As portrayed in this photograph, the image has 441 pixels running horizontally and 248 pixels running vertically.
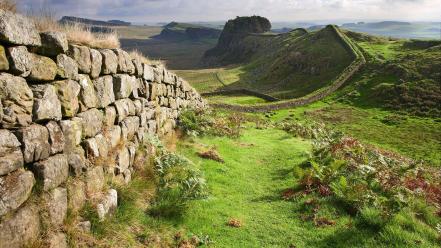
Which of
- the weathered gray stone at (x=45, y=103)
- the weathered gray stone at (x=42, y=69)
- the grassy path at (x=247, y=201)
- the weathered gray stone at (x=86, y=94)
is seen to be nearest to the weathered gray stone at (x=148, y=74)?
the grassy path at (x=247, y=201)

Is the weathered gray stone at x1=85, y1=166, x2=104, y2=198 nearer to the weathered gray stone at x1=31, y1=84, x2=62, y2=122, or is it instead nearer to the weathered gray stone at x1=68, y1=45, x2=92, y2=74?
the weathered gray stone at x1=31, y1=84, x2=62, y2=122

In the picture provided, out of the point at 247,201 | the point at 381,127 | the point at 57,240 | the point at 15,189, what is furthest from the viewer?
the point at 381,127

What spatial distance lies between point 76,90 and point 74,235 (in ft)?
9.24

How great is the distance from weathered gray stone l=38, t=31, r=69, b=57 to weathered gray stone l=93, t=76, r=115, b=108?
1.71 metres

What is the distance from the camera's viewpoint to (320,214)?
34.0ft

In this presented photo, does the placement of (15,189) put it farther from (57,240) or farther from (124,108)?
(124,108)

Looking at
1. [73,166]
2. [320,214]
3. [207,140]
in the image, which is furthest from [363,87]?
[73,166]

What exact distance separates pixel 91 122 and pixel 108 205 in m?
1.78

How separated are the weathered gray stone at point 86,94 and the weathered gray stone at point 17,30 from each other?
1.57m

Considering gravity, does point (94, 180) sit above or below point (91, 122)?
below

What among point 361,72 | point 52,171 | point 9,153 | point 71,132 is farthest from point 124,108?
point 361,72

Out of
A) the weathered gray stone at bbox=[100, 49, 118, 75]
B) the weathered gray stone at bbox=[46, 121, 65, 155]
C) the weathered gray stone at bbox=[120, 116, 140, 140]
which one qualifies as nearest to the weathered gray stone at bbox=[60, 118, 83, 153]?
the weathered gray stone at bbox=[46, 121, 65, 155]

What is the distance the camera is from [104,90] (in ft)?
30.2

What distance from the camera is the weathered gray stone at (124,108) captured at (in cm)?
1007
